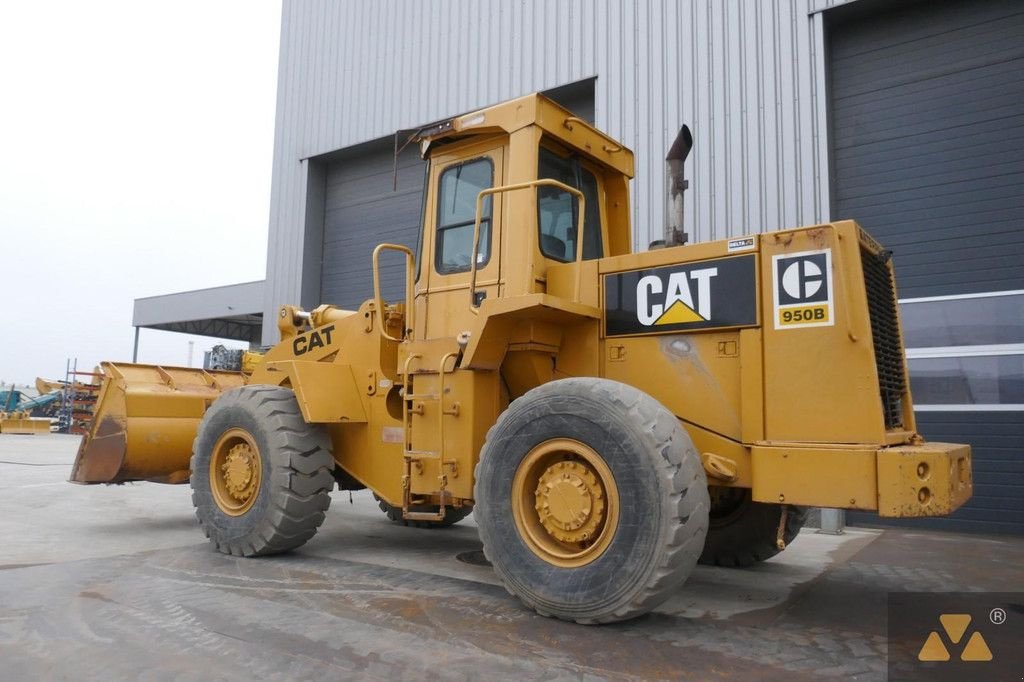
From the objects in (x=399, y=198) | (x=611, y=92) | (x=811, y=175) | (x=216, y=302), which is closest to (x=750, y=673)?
(x=811, y=175)

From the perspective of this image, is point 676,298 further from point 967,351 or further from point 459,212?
point 967,351

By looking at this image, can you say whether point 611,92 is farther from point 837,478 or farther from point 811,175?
point 837,478

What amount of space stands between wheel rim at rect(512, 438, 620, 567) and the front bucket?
4.61 metres

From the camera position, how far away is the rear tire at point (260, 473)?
18.8 ft

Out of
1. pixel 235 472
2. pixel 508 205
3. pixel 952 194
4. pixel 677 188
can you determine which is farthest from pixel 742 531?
pixel 952 194

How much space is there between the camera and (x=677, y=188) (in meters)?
5.40

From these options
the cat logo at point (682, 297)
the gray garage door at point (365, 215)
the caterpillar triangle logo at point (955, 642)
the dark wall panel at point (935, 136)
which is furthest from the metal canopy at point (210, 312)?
the caterpillar triangle logo at point (955, 642)

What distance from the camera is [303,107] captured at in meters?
15.2

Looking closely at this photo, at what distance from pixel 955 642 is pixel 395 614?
3.08 meters

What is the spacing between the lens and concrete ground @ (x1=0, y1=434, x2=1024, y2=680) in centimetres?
345

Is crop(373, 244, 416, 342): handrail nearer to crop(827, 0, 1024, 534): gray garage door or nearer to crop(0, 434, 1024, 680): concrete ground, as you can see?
crop(0, 434, 1024, 680): concrete ground

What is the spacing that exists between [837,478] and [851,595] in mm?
1675

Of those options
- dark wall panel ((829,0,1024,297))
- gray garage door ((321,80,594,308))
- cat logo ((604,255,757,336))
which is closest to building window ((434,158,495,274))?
cat logo ((604,255,757,336))

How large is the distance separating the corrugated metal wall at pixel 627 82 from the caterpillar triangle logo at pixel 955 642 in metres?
5.99
